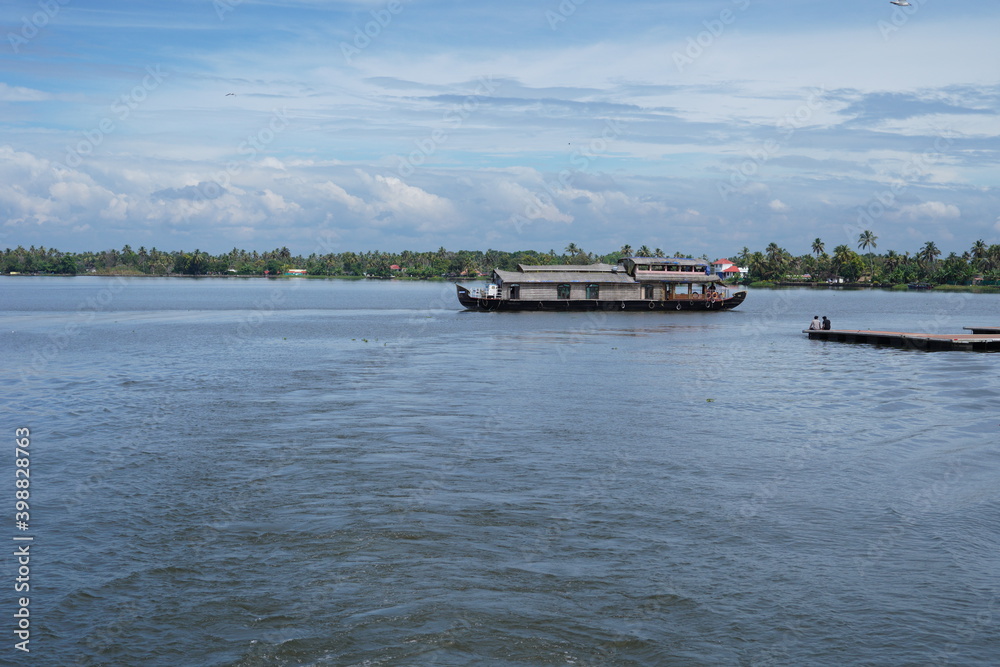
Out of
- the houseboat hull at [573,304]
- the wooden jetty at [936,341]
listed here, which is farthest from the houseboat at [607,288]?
the wooden jetty at [936,341]

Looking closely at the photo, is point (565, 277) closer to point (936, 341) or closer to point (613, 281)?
point (613, 281)

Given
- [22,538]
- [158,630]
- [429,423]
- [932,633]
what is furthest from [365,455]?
[932,633]

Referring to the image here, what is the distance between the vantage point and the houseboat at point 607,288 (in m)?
87.9

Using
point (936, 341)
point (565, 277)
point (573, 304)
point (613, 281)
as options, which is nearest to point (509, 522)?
point (936, 341)

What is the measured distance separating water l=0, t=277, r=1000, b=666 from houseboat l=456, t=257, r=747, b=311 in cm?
5336

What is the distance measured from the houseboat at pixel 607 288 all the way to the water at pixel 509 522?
175 feet

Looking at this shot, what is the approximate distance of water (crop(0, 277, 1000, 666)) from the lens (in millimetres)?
10734

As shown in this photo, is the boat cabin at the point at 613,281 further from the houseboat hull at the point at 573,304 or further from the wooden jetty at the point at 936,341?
the wooden jetty at the point at 936,341

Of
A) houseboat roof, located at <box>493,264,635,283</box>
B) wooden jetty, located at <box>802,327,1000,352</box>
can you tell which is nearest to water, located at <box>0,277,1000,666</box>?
wooden jetty, located at <box>802,327,1000,352</box>

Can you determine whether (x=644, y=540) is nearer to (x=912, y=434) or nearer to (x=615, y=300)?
(x=912, y=434)

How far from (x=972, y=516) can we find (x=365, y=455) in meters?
13.5

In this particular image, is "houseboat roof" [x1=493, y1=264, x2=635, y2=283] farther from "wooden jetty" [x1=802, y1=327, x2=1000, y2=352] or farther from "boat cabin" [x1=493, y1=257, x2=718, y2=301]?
"wooden jetty" [x1=802, y1=327, x2=1000, y2=352]

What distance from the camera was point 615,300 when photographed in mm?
89312

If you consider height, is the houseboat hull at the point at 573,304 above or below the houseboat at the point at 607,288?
below
